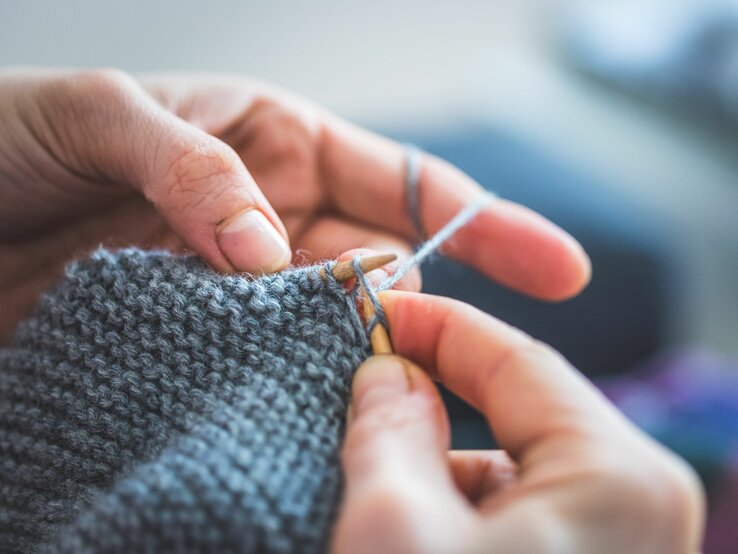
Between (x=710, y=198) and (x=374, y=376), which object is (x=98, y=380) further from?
(x=710, y=198)

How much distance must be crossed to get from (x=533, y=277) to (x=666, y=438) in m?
0.54

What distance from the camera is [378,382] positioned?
0.56 m

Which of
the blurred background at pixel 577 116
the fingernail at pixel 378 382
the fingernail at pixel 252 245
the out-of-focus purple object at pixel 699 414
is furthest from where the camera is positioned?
the blurred background at pixel 577 116

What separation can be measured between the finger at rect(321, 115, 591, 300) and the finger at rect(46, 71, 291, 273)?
0.90ft

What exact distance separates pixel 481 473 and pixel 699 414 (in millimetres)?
957

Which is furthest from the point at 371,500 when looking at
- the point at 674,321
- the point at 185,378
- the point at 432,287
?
the point at 674,321

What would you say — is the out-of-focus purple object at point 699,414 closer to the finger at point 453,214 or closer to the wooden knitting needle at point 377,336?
the finger at point 453,214

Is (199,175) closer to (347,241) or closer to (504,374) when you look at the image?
(347,241)

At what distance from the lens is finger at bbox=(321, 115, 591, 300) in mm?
946

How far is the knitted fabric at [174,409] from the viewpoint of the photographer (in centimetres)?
49

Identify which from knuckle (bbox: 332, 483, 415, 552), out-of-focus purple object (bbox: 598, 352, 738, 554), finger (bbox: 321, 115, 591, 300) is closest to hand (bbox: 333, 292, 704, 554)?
knuckle (bbox: 332, 483, 415, 552)

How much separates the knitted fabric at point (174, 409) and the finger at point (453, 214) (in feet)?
1.15

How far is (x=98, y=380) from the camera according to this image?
0.65m

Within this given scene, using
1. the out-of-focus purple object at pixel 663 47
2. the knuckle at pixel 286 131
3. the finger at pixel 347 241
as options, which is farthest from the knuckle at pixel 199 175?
the out-of-focus purple object at pixel 663 47
